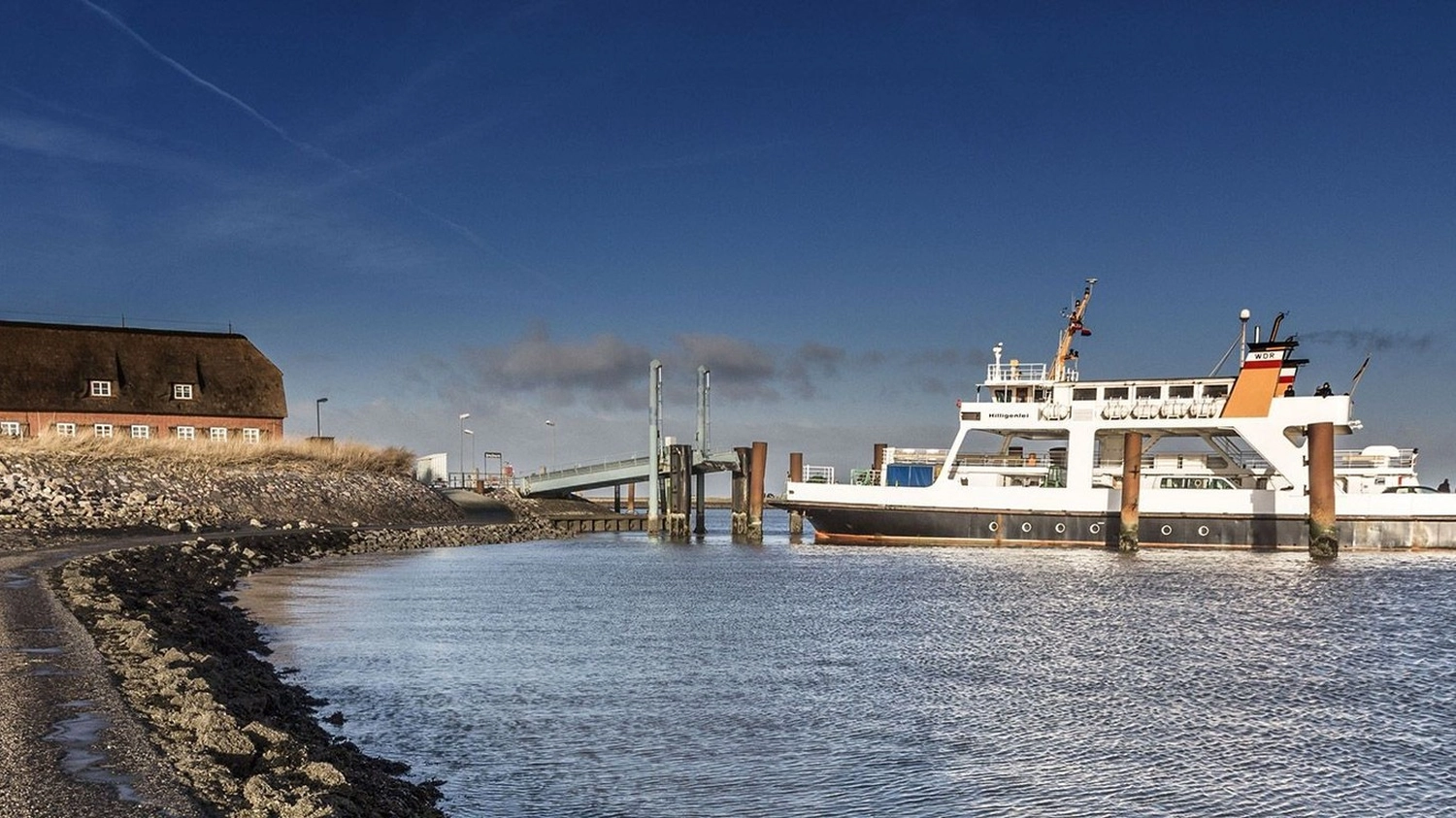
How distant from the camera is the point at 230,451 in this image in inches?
2041

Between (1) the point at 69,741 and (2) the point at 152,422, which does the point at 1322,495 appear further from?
(2) the point at 152,422

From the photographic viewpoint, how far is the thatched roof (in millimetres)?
57312

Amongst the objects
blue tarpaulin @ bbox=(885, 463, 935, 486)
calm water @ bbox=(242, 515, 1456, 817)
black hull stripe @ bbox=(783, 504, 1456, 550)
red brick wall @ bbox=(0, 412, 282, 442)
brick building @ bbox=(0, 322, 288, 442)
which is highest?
brick building @ bbox=(0, 322, 288, 442)

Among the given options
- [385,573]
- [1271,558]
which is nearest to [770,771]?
[385,573]

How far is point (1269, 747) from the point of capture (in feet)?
42.7

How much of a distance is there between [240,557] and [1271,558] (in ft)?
113

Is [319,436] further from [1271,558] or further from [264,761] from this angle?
[264,761]

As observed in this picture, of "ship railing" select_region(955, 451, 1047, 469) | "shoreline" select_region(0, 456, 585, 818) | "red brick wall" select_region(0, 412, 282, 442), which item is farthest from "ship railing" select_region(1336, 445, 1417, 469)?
"red brick wall" select_region(0, 412, 282, 442)

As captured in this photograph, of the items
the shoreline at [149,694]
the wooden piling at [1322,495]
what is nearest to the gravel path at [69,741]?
the shoreline at [149,694]

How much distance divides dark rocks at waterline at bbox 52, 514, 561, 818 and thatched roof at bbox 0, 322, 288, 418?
128 ft

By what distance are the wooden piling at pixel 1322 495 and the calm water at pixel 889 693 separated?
1074 cm

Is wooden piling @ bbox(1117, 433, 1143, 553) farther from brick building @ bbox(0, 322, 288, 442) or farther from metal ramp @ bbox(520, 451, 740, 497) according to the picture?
brick building @ bbox(0, 322, 288, 442)

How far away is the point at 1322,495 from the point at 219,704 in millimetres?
40472

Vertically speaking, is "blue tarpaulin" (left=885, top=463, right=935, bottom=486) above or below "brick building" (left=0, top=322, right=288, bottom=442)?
below
